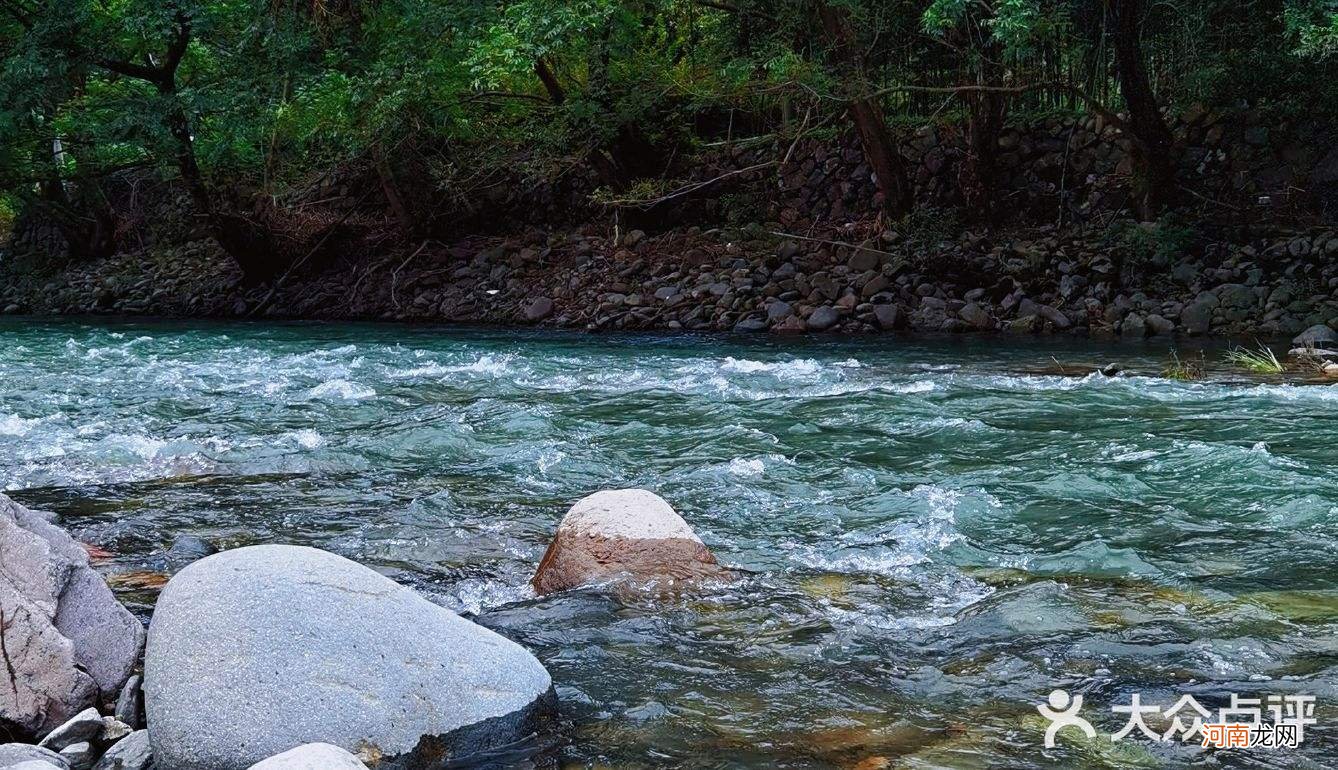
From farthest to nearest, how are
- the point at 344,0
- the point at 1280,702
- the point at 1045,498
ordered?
the point at 344,0 < the point at 1045,498 < the point at 1280,702

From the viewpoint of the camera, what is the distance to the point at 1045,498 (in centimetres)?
613

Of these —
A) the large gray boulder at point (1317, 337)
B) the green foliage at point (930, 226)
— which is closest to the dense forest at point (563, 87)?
the green foliage at point (930, 226)

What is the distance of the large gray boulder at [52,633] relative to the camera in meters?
3.42

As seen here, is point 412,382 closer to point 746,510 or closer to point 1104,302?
point 746,510

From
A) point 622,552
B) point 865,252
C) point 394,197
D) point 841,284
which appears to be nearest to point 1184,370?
point 841,284

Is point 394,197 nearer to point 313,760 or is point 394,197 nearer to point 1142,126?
point 1142,126

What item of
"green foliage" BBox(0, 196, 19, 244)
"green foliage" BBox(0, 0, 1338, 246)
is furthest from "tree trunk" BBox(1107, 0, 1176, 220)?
"green foliage" BBox(0, 196, 19, 244)

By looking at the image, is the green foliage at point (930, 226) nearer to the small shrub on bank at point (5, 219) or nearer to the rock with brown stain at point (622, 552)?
the rock with brown stain at point (622, 552)

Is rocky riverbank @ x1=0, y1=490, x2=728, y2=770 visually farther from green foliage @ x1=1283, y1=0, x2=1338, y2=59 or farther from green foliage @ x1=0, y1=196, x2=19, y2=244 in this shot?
green foliage @ x1=0, y1=196, x2=19, y2=244

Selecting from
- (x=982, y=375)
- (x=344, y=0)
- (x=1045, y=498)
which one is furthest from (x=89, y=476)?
(x=344, y=0)

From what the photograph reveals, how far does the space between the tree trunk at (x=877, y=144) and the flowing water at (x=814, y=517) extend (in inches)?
188

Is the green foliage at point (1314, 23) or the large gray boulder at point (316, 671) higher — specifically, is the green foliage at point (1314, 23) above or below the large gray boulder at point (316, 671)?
above

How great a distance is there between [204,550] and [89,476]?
7.83 ft

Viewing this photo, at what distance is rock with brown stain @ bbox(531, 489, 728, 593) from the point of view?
15.9 ft
